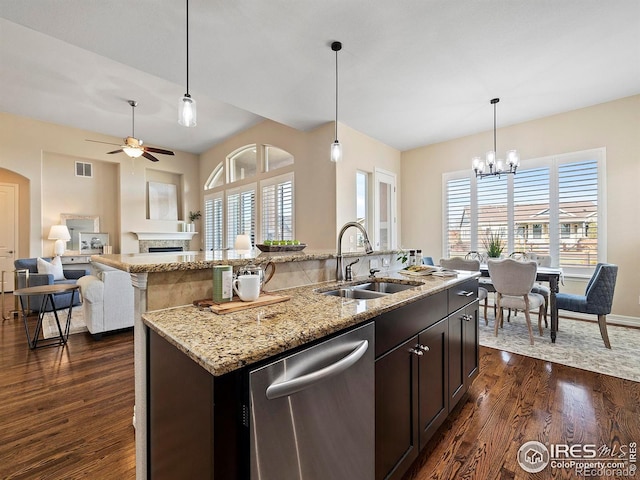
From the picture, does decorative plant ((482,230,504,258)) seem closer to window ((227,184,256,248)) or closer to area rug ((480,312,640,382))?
area rug ((480,312,640,382))

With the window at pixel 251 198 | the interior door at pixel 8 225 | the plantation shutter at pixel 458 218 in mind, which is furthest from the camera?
the interior door at pixel 8 225

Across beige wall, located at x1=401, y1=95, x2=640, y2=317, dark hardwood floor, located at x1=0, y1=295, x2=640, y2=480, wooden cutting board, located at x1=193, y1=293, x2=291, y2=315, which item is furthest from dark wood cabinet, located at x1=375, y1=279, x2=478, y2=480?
beige wall, located at x1=401, y1=95, x2=640, y2=317

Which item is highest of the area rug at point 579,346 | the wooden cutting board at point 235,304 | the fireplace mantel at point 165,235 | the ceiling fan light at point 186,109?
the ceiling fan light at point 186,109

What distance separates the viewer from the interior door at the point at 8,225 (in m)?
6.09

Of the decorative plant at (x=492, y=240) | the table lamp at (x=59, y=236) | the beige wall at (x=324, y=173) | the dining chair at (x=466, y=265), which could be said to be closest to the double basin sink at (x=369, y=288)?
the dining chair at (x=466, y=265)

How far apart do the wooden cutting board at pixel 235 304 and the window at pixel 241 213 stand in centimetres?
498

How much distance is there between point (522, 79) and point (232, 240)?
6.10m

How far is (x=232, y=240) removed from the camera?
23.0ft

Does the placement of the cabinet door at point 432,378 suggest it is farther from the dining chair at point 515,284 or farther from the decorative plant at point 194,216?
the decorative plant at point 194,216

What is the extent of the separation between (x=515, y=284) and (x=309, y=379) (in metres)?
3.26

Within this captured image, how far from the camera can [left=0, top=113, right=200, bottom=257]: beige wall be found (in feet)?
18.1

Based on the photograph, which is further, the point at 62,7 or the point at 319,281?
the point at 62,7

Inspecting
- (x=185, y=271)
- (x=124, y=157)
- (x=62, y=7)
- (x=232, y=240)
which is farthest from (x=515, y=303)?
(x=124, y=157)

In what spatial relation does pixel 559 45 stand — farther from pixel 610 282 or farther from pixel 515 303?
pixel 515 303
